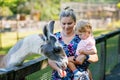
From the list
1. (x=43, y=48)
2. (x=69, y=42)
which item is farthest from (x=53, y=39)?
(x=69, y=42)

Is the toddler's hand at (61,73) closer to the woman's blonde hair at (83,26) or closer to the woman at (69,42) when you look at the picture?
the woman at (69,42)

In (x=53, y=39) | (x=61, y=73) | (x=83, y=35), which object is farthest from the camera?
(x=83, y=35)

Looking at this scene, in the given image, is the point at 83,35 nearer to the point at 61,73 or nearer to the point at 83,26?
the point at 83,26

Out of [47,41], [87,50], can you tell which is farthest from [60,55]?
[87,50]

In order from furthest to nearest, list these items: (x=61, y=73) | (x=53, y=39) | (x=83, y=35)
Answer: (x=83, y=35)
(x=61, y=73)
(x=53, y=39)

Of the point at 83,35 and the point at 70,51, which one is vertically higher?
the point at 83,35

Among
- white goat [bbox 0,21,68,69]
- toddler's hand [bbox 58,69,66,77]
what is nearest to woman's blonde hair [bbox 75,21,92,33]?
white goat [bbox 0,21,68,69]

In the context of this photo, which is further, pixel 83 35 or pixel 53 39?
pixel 83 35

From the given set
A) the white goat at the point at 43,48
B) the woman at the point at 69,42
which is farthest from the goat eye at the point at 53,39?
the woman at the point at 69,42

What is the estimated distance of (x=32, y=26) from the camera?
36.4 m

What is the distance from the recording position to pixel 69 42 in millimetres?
3283

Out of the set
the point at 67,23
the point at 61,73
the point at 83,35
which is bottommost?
the point at 61,73

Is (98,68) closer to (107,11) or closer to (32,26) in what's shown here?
(32,26)

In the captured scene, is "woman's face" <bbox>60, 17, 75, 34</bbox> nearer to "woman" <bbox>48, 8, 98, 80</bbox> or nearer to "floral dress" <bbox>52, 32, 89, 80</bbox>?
"woman" <bbox>48, 8, 98, 80</bbox>
